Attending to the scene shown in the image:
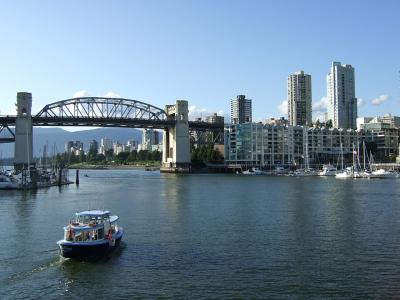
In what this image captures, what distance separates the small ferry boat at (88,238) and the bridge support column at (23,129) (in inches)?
4539

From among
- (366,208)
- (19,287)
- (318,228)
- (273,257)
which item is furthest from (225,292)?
(366,208)

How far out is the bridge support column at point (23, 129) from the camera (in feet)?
460

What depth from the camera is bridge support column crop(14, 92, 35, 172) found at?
140 meters

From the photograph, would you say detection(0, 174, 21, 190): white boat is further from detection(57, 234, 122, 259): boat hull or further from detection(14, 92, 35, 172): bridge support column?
detection(14, 92, 35, 172): bridge support column

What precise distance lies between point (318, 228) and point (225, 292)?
1793 centimetres

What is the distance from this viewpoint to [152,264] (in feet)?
85.4

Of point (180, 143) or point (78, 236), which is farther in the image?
point (180, 143)

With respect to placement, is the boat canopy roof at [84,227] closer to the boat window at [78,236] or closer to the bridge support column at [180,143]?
the boat window at [78,236]

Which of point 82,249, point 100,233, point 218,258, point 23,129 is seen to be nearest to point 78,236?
point 82,249

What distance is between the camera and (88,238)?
27562 mm

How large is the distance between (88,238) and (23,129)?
126966mm

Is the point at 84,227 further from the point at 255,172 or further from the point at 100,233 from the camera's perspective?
the point at 255,172

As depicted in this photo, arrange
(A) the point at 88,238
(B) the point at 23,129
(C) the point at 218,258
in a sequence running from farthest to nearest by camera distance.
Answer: (B) the point at 23,129
(A) the point at 88,238
(C) the point at 218,258

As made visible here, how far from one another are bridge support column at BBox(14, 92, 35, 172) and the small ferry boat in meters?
115
